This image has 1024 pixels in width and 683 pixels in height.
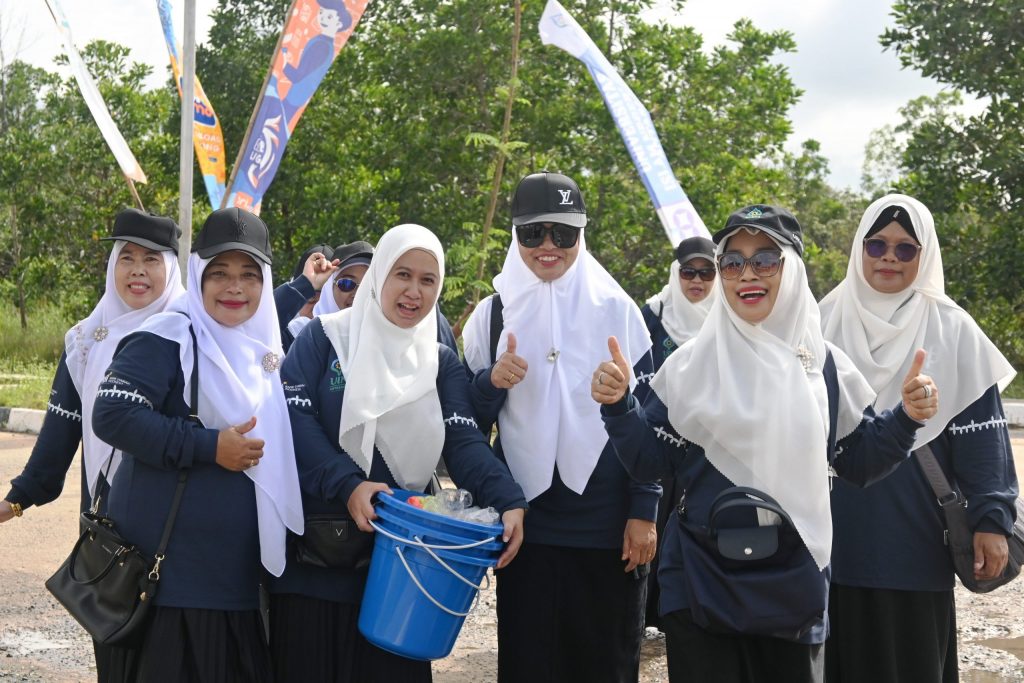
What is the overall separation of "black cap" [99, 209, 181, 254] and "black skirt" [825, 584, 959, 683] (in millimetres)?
2561

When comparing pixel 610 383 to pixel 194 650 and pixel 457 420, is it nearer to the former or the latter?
pixel 457 420

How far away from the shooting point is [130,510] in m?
3.20

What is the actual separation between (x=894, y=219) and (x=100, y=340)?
2.70 metres

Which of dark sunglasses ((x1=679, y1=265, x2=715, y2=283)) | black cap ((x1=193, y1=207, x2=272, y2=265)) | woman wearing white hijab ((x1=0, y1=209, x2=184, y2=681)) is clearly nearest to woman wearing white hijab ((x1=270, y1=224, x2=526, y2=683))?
black cap ((x1=193, y1=207, x2=272, y2=265))

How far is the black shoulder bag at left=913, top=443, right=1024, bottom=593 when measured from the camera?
345 centimetres

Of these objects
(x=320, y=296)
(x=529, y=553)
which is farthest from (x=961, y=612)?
(x=320, y=296)

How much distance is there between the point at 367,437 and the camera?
11.1 feet

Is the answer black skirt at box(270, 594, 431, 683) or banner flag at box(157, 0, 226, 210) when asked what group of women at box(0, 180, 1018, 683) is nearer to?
black skirt at box(270, 594, 431, 683)

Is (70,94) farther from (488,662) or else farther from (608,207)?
(488,662)

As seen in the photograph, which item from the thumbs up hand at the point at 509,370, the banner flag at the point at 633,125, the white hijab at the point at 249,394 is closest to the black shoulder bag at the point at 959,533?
the thumbs up hand at the point at 509,370

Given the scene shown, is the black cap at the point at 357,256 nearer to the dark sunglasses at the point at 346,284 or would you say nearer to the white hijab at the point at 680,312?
the dark sunglasses at the point at 346,284

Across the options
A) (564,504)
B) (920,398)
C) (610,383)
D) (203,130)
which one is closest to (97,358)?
(564,504)

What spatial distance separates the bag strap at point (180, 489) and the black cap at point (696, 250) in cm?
322

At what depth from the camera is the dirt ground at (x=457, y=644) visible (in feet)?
16.2
